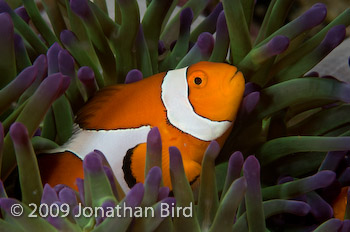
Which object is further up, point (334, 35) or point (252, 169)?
point (334, 35)

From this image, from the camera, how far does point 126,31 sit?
118 cm

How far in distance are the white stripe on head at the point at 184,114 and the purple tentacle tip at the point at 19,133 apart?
33 centimetres

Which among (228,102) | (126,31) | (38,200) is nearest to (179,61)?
(126,31)

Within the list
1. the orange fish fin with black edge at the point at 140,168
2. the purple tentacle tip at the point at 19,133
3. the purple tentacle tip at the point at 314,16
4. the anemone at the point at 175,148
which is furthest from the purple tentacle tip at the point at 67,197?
the purple tentacle tip at the point at 314,16

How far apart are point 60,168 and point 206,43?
463mm

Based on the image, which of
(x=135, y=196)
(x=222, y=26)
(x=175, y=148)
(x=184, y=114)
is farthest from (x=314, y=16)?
(x=135, y=196)

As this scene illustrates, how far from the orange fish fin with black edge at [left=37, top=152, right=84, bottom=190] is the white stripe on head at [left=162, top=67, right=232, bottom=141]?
0.22m

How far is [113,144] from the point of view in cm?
99

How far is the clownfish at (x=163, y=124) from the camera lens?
952mm

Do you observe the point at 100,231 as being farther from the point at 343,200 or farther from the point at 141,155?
the point at 343,200

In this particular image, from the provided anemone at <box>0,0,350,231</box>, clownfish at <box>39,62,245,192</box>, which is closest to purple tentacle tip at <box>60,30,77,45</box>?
anemone at <box>0,0,350,231</box>

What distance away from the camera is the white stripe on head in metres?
0.96

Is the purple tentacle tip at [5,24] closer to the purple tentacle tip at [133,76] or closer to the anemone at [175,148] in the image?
the anemone at [175,148]

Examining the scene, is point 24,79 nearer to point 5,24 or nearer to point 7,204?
point 5,24
